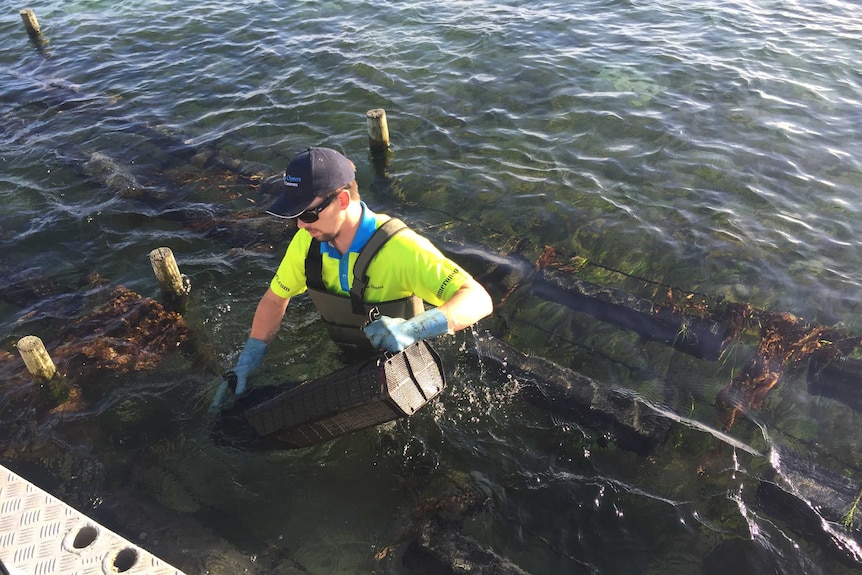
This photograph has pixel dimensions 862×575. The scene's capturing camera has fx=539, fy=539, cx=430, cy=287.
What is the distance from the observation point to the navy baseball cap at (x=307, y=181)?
12.3 ft

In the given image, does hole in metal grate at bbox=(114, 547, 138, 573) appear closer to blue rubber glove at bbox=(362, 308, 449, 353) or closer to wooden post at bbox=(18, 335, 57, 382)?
blue rubber glove at bbox=(362, 308, 449, 353)

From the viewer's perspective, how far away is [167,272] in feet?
21.9

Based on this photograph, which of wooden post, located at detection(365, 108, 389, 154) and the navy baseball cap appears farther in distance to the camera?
wooden post, located at detection(365, 108, 389, 154)

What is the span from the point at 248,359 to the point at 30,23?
15215mm

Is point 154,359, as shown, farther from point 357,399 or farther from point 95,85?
point 95,85

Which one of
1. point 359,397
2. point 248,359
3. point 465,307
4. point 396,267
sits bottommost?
point 248,359

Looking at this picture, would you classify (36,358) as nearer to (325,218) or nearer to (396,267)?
(325,218)

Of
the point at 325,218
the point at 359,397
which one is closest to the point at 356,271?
the point at 325,218

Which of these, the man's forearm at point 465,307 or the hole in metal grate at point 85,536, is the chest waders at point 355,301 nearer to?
the man's forearm at point 465,307

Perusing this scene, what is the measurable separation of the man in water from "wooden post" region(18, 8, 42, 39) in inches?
592

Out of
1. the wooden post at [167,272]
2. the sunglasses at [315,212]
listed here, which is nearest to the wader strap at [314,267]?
the sunglasses at [315,212]

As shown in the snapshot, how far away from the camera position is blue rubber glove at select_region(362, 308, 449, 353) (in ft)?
12.5

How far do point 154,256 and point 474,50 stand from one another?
9.63 metres

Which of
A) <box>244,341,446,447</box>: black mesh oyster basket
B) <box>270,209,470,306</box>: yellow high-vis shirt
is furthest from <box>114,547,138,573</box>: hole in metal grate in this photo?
<box>270,209,470,306</box>: yellow high-vis shirt
